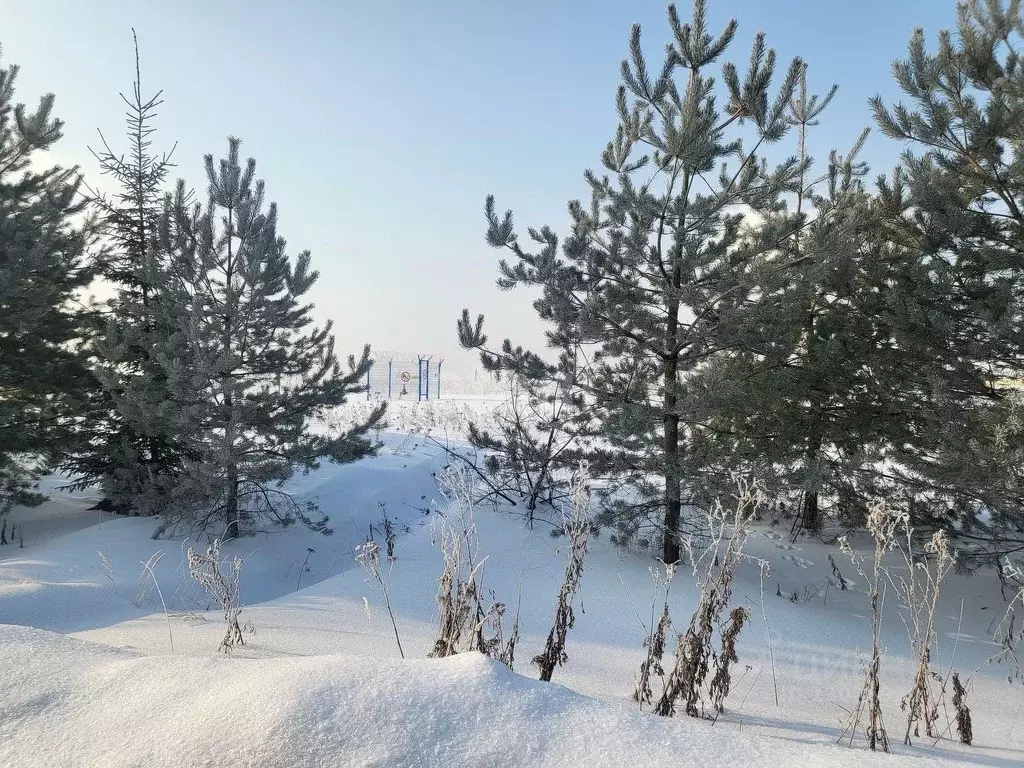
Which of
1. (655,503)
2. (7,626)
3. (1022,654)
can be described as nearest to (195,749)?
(7,626)

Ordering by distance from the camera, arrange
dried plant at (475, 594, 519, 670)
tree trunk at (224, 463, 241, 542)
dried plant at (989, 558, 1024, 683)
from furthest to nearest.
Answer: tree trunk at (224, 463, 241, 542)
dried plant at (989, 558, 1024, 683)
dried plant at (475, 594, 519, 670)

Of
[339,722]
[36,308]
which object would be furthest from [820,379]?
[36,308]

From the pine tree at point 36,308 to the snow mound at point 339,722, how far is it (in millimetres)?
6339

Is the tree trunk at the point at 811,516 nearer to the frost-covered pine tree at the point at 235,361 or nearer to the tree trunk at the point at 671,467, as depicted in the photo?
the tree trunk at the point at 671,467

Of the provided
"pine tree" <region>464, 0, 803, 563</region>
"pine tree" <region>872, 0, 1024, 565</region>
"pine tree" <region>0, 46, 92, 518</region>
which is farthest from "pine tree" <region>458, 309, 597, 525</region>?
"pine tree" <region>0, 46, 92, 518</region>

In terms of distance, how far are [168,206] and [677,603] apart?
685 cm

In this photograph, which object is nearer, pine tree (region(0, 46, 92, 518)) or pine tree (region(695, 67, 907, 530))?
pine tree (region(695, 67, 907, 530))

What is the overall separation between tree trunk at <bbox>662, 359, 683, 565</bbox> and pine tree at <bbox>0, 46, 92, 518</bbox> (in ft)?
22.9

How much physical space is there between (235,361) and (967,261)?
7.07 metres

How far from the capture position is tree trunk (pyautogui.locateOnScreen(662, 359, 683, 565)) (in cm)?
561

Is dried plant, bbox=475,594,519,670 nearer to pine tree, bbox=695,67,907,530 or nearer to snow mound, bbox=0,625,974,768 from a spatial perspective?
snow mound, bbox=0,625,974,768

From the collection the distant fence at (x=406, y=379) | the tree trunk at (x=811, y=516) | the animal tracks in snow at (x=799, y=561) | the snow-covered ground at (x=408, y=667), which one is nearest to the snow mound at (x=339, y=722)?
the snow-covered ground at (x=408, y=667)

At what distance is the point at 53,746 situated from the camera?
1.94 meters

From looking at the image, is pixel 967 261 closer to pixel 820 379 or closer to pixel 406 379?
pixel 820 379
